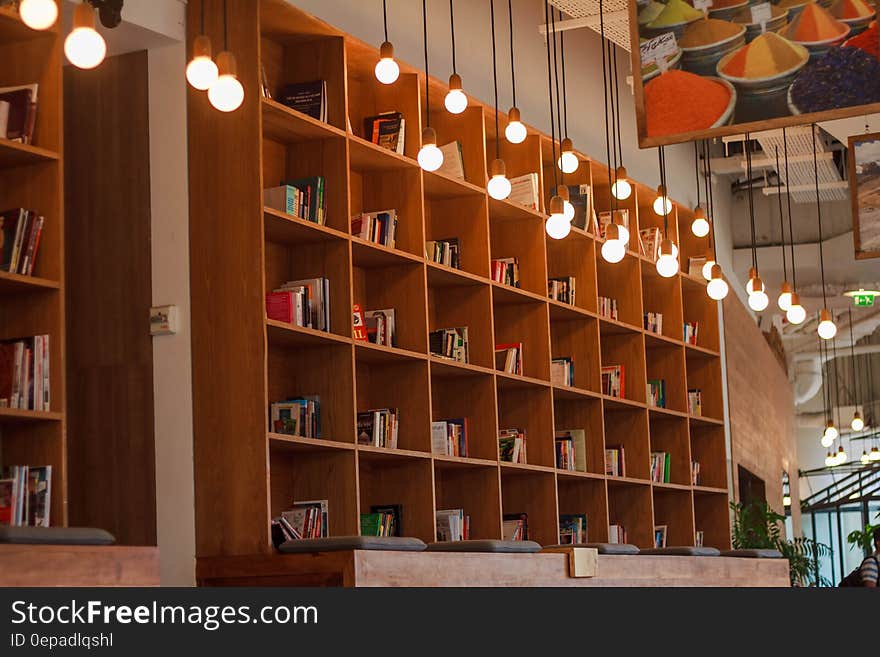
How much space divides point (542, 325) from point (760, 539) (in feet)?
14.0

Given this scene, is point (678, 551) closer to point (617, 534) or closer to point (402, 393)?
point (617, 534)

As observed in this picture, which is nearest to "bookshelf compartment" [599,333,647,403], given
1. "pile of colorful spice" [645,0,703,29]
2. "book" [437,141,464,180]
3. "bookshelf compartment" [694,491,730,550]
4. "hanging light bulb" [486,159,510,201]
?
"bookshelf compartment" [694,491,730,550]

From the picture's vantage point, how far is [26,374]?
17.0 ft

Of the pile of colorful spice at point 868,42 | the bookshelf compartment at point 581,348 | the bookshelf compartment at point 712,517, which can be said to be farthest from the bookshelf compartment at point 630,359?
the pile of colorful spice at point 868,42

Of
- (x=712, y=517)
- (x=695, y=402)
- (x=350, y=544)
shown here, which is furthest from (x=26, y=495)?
(x=712, y=517)

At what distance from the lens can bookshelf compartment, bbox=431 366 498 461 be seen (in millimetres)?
8094

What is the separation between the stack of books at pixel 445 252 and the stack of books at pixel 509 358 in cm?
73

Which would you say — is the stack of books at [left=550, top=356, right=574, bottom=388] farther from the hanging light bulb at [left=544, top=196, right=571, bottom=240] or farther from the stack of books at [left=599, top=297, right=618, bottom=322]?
the hanging light bulb at [left=544, top=196, right=571, bottom=240]

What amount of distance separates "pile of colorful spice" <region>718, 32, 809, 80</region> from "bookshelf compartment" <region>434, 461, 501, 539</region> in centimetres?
331

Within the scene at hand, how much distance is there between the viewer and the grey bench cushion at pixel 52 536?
4.06 metres

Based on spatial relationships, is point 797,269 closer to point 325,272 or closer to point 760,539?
point 760,539

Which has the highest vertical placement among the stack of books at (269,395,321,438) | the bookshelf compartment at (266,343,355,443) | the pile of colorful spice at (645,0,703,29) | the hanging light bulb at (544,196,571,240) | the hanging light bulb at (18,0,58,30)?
the pile of colorful spice at (645,0,703,29)

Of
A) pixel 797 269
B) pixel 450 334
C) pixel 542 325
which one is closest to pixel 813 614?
pixel 450 334

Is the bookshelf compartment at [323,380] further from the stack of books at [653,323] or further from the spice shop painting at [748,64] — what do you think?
the stack of books at [653,323]
